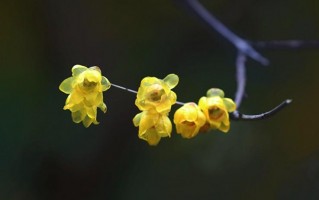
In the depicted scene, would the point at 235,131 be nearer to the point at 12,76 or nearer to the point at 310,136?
the point at 310,136

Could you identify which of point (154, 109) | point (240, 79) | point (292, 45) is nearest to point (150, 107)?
point (154, 109)

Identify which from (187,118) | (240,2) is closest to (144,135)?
(187,118)

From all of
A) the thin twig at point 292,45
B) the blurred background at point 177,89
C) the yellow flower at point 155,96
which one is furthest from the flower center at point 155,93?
the blurred background at point 177,89

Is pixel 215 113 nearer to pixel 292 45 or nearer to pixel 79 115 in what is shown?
pixel 79 115

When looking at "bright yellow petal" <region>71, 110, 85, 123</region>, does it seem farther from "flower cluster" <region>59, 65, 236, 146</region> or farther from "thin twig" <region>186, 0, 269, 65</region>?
"thin twig" <region>186, 0, 269, 65</region>

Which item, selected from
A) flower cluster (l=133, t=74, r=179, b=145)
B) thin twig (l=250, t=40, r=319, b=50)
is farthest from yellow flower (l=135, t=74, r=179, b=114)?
thin twig (l=250, t=40, r=319, b=50)

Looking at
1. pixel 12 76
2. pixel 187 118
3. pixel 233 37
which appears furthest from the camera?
pixel 12 76
